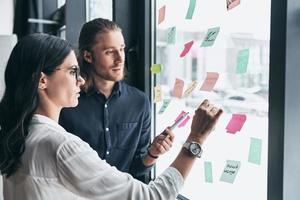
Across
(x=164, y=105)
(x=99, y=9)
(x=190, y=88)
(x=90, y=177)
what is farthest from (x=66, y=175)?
(x=99, y=9)

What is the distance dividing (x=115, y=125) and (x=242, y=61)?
59cm

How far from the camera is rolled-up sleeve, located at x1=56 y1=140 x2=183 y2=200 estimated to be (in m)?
0.98

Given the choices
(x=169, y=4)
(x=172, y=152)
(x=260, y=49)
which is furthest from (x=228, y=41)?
(x=172, y=152)

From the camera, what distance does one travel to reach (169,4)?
5.64ft

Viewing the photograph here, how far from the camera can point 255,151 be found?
3.87ft

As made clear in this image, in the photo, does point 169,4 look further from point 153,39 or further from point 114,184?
point 114,184

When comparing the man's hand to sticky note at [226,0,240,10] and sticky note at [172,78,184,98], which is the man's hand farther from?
sticky note at [226,0,240,10]

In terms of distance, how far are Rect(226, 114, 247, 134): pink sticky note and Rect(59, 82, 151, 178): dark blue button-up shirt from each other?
0.41 meters

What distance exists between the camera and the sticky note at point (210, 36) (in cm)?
137

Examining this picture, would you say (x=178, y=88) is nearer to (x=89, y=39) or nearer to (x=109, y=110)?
(x=109, y=110)

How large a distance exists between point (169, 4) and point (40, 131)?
0.93 metres

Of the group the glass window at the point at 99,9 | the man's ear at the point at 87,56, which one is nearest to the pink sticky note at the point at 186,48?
the man's ear at the point at 87,56

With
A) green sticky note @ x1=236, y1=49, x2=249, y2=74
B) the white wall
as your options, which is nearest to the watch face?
green sticky note @ x1=236, y1=49, x2=249, y2=74

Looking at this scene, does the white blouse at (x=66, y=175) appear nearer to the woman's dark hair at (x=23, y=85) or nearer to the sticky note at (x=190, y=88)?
the woman's dark hair at (x=23, y=85)
